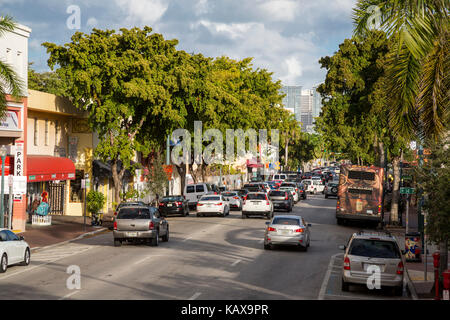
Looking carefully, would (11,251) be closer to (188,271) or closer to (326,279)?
(188,271)

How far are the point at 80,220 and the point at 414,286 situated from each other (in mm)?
26719

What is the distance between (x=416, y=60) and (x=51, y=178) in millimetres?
29051

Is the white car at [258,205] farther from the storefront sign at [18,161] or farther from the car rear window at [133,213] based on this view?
the car rear window at [133,213]

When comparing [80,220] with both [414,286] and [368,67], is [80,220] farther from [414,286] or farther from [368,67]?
[414,286]

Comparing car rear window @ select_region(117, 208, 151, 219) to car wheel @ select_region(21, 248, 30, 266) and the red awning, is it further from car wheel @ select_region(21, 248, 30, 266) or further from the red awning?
the red awning

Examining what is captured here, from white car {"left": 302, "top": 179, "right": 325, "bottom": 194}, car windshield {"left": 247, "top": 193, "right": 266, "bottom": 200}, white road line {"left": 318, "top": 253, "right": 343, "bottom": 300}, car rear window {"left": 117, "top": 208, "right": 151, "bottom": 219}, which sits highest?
white car {"left": 302, "top": 179, "right": 325, "bottom": 194}

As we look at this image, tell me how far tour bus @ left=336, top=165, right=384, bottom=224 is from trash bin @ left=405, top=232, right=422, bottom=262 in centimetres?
1201

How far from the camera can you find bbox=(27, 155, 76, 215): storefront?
36469 millimetres

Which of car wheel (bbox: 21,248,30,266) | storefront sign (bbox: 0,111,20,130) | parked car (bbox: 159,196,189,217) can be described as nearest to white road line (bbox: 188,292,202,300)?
car wheel (bbox: 21,248,30,266)

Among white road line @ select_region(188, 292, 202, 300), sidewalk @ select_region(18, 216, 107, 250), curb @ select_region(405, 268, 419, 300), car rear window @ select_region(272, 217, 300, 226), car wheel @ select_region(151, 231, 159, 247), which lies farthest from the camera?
sidewalk @ select_region(18, 216, 107, 250)

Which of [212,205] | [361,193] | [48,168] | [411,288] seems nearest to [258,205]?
[212,205]
